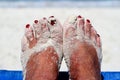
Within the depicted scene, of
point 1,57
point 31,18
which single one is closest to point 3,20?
point 31,18

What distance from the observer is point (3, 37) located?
79.6 inches

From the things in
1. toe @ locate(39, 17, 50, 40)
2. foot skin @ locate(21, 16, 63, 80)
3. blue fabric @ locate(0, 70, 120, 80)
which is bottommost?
blue fabric @ locate(0, 70, 120, 80)

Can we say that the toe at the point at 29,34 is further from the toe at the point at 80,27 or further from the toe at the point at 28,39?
the toe at the point at 80,27

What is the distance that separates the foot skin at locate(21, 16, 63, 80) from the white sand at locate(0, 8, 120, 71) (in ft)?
1.18

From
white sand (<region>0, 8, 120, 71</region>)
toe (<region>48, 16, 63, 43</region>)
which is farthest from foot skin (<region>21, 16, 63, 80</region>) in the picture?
white sand (<region>0, 8, 120, 71</region>)

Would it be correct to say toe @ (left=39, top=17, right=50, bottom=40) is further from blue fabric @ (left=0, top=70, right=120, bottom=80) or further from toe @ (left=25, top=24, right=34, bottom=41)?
blue fabric @ (left=0, top=70, right=120, bottom=80)

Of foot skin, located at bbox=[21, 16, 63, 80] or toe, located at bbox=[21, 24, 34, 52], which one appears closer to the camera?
foot skin, located at bbox=[21, 16, 63, 80]

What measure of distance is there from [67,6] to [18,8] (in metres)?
0.32

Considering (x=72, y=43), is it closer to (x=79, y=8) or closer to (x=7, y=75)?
(x=7, y=75)

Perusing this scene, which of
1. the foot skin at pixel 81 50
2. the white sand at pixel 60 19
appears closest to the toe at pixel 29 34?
the foot skin at pixel 81 50

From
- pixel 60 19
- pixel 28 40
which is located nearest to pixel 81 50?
pixel 28 40

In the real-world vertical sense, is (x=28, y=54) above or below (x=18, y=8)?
below

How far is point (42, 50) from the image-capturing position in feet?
4.58

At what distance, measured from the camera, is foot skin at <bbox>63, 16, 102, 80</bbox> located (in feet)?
4.32
